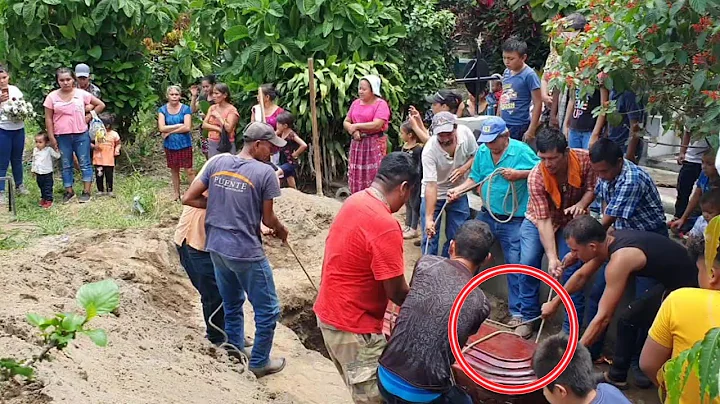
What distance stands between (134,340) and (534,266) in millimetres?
3160

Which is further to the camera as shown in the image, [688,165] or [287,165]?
[287,165]

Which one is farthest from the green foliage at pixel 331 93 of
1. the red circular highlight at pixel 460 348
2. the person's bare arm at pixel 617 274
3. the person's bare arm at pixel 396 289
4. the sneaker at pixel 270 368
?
the red circular highlight at pixel 460 348

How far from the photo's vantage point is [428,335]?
3.98 m

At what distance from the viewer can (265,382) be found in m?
5.92

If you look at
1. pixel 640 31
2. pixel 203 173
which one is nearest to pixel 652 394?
pixel 640 31

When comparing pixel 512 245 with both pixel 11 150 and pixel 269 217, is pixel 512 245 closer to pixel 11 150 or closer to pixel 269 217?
pixel 269 217

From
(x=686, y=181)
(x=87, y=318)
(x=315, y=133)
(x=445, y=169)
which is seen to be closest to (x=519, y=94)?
(x=445, y=169)

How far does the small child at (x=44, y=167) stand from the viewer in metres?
9.71

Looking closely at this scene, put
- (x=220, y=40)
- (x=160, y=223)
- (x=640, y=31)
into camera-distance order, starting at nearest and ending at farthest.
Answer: (x=640, y=31) → (x=160, y=223) → (x=220, y=40)

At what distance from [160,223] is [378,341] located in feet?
17.5

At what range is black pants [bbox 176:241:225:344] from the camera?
5891 millimetres

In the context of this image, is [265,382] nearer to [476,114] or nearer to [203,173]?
[203,173]

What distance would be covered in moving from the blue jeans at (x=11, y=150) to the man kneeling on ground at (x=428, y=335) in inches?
288

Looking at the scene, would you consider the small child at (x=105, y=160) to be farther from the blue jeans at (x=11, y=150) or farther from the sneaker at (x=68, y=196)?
the blue jeans at (x=11, y=150)
